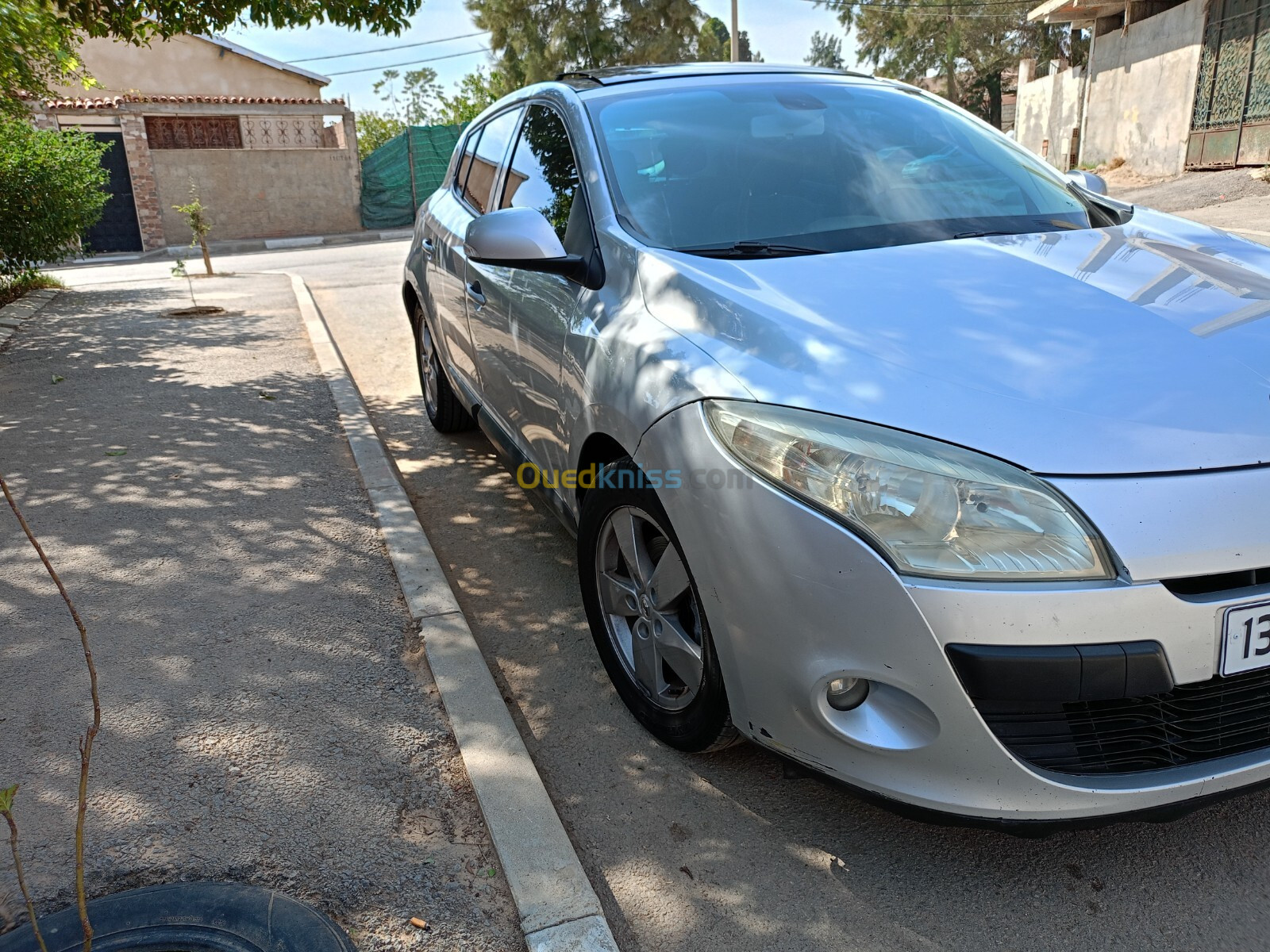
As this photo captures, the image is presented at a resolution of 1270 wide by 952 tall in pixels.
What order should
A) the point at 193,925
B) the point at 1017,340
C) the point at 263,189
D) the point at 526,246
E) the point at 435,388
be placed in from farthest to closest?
the point at 263,189
the point at 435,388
the point at 526,246
the point at 1017,340
the point at 193,925

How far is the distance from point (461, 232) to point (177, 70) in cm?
3122

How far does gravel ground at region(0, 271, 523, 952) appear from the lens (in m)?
2.17

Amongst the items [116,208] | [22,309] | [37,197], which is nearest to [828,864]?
[22,309]

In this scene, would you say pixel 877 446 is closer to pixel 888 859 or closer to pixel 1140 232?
pixel 888 859

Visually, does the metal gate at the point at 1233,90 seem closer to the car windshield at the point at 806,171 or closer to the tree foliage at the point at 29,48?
the car windshield at the point at 806,171

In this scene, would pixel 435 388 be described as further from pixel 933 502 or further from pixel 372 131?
pixel 372 131

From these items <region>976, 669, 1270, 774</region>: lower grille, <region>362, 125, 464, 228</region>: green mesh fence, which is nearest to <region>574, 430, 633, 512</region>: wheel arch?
<region>976, 669, 1270, 774</region>: lower grille

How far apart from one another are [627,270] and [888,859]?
64.8 inches

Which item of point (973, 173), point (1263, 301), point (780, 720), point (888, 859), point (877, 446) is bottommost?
point (888, 859)

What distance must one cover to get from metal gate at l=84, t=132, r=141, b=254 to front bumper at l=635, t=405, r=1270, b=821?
2590cm

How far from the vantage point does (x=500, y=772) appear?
2520 mm

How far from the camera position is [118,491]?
4562mm

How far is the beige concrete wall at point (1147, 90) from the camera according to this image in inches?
694

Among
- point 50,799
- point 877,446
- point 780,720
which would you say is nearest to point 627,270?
point 877,446
